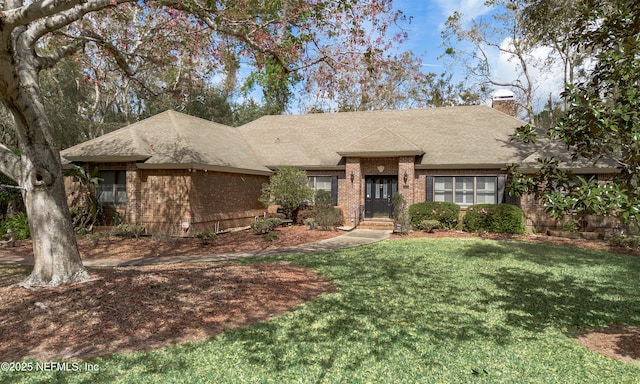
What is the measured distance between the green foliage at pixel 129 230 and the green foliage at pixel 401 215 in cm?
1072

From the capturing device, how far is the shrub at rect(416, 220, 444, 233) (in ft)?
53.0

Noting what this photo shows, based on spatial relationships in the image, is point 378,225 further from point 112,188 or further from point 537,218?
point 112,188

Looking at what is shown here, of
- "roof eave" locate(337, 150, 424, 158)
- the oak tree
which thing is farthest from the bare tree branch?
"roof eave" locate(337, 150, 424, 158)

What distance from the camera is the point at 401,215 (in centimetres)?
1623

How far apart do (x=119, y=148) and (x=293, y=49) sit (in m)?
10.7

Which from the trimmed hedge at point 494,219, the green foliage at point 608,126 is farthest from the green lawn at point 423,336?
the trimmed hedge at point 494,219

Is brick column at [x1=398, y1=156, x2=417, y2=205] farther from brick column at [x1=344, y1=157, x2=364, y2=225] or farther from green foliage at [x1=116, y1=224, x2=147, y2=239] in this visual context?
green foliage at [x1=116, y1=224, x2=147, y2=239]

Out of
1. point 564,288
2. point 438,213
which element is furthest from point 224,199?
point 564,288

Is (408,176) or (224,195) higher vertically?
(408,176)

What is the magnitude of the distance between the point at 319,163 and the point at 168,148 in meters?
7.55

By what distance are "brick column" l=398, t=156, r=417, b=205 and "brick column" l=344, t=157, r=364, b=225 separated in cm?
203

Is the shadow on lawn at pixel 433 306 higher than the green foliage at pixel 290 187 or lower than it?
lower

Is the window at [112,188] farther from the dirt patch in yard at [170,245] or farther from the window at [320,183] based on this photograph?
the window at [320,183]

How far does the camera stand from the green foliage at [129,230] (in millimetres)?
14508
